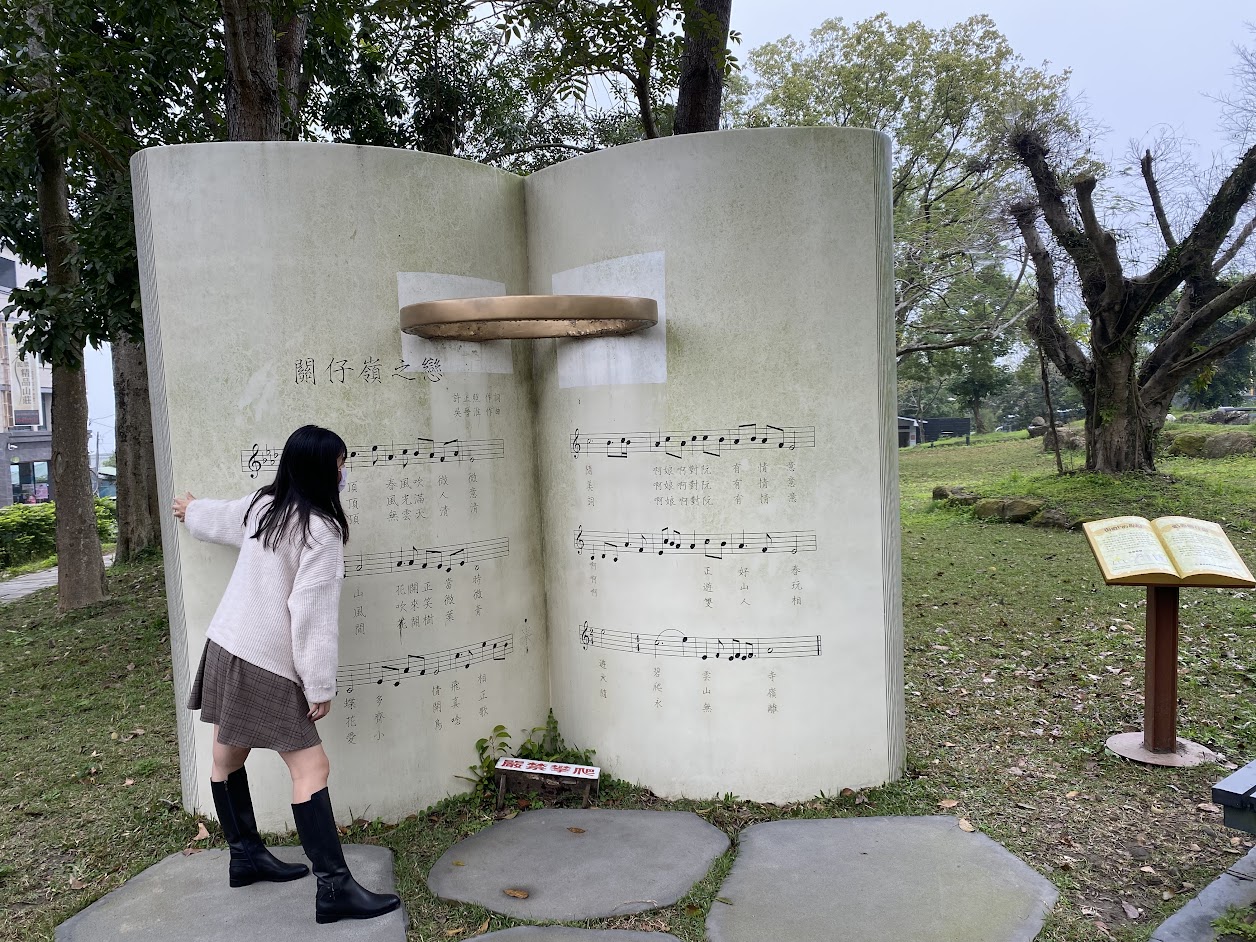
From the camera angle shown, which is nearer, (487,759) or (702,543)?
(702,543)

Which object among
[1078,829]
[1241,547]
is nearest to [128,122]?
[1078,829]

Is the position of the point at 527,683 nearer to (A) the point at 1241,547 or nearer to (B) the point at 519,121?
(A) the point at 1241,547

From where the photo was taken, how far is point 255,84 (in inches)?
241

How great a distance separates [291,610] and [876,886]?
221 cm

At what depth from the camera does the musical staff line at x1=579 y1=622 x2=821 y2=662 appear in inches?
143

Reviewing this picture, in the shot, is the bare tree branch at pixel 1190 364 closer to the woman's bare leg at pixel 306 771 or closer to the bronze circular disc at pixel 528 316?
the bronze circular disc at pixel 528 316

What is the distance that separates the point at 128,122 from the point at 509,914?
8.14 m

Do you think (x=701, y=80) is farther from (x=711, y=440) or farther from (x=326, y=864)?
(x=326, y=864)

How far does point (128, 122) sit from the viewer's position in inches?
313

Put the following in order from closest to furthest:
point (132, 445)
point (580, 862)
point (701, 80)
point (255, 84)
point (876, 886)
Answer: point (876, 886) → point (580, 862) → point (255, 84) → point (701, 80) → point (132, 445)

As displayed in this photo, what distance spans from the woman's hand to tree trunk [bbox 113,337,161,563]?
28.0 feet

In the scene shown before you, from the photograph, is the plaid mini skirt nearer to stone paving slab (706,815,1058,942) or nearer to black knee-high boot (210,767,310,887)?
black knee-high boot (210,767,310,887)

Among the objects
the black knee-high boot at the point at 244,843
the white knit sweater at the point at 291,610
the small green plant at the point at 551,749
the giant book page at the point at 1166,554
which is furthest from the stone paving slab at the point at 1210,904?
the black knee-high boot at the point at 244,843

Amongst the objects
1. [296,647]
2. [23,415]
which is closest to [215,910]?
[296,647]
